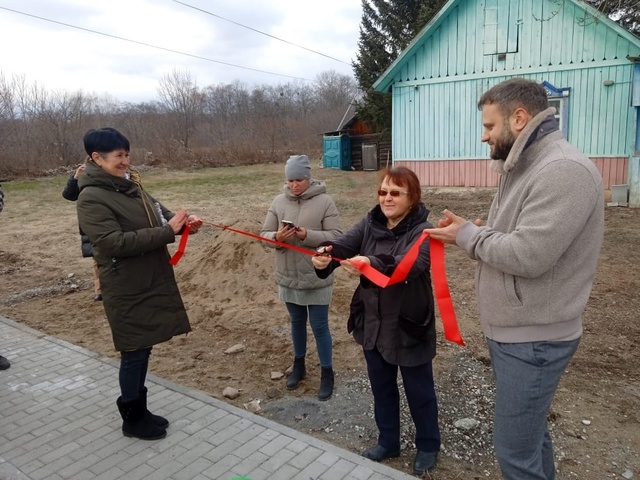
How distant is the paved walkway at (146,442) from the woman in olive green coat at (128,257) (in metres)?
0.26

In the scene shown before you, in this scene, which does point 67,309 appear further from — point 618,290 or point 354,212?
point 354,212

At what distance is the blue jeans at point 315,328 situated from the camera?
4.06 m

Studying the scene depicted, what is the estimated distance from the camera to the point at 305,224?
3.96m

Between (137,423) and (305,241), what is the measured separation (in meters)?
1.76

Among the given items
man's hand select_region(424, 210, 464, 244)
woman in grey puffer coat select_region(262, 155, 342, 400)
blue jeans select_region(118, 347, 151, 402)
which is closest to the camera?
man's hand select_region(424, 210, 464, 244)

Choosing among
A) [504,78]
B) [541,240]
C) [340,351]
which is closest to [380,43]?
[504,78]

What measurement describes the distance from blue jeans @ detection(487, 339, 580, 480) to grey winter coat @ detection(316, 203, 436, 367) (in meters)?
0.66

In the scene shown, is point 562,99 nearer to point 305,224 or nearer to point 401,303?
point 305,224

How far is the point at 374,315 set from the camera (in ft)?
9.98

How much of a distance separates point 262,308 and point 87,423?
2868 millimetres

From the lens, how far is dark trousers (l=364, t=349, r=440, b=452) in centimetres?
307

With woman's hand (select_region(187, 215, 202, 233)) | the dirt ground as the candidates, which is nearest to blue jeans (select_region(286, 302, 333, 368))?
the dirt ground

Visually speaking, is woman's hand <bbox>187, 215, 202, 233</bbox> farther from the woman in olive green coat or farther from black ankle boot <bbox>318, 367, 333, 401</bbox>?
black ankle boot <bbox>318, 367, 333, 401</bbox>

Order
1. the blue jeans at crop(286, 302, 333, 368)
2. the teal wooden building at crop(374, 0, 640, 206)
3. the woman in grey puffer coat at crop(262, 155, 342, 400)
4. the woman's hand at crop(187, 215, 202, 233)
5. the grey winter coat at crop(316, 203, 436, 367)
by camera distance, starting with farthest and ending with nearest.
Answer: the teal wooden building at crop(374, 0, 640, 206)
the blue jeans at crop(286, 302, 333, 368)
the woman in grey puffer coat at crop(262, 155, 342, 400)
the woman's hand at crop(187, 215, 202, 233)
the grey winter coat at crop(316, 203, 436, 367)
